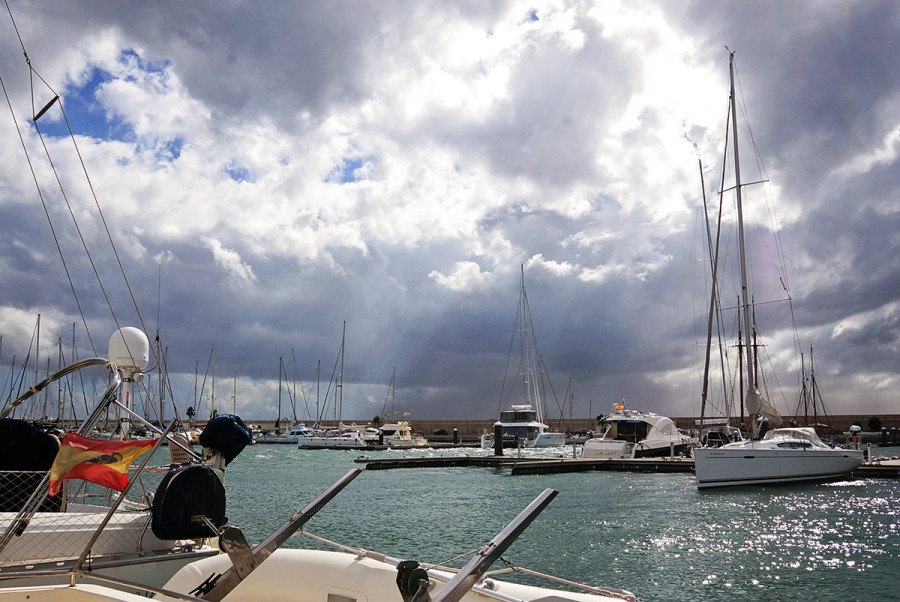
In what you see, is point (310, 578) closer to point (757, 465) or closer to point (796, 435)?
point (757, 465)

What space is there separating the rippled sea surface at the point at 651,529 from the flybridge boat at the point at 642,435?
477 inches

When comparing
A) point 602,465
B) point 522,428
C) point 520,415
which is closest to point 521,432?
point 522,428


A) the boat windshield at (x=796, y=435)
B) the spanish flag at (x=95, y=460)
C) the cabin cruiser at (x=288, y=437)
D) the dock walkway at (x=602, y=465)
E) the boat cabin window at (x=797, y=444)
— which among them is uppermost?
the spanish flag at (x=95, y=460)

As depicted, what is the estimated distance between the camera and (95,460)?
5562 millimetres

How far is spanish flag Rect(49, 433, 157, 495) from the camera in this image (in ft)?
17.7

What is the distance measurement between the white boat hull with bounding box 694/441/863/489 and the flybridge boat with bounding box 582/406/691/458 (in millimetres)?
15559

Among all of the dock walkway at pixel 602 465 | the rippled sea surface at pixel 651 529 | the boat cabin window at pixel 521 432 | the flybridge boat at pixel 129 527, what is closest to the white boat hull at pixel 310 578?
the rippled sea surface at pixel 651 529

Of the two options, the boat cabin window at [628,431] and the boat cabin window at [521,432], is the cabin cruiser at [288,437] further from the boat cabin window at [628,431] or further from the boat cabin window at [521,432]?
the boat cabin window at [628,431]

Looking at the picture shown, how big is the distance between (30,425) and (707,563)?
12554mm

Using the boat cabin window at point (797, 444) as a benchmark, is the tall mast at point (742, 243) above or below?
above

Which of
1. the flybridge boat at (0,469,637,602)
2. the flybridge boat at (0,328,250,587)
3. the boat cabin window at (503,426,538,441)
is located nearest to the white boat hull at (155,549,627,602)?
the flybridge boat at (0,469,637,602)

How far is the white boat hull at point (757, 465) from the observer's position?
86.2 ft

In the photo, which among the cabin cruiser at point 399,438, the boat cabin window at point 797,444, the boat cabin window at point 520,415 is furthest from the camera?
the cabin cruiser at point 399,438

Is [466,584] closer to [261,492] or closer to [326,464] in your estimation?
[261,492]
